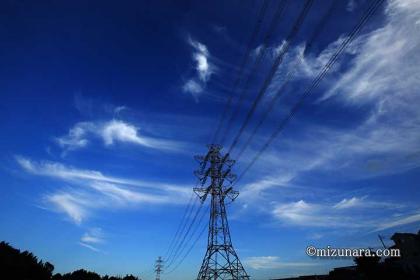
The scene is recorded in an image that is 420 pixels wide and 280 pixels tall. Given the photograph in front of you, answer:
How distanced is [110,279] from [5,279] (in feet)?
235

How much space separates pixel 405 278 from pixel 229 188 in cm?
2829

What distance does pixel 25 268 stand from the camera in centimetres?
A: 5734

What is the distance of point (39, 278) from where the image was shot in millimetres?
64375

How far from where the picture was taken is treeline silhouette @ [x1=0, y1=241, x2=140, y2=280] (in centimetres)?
5130

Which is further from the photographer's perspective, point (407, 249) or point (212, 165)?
point (407, 249)

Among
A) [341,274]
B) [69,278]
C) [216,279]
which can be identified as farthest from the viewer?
[69,278]

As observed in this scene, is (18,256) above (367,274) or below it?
above

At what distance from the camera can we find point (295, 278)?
3014 inches

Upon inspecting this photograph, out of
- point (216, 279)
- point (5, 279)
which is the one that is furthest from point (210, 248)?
point (5, 279)

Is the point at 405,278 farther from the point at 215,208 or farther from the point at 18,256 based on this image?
Result: the point at 18,256

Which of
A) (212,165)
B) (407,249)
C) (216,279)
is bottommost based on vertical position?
(216,279)

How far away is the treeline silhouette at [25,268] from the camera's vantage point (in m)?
51.3

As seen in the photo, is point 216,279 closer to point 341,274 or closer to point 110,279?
point 341,274

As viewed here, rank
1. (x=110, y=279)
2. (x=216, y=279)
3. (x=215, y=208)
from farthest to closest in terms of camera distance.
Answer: (x=110, y=279) → (x=215, y=208) → (x=216, y=279)
